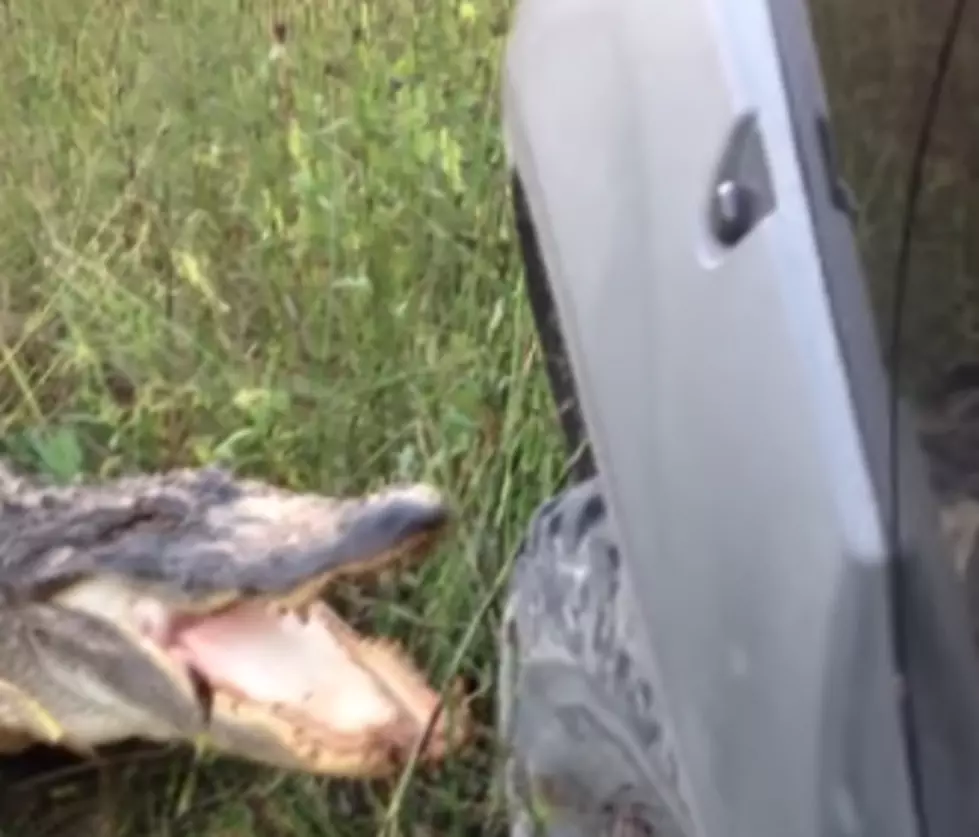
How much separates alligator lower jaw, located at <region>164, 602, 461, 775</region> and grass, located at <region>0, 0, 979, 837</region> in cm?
10

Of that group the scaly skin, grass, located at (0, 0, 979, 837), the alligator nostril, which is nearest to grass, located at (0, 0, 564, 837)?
grass, located at (0, 0, 979, 837)

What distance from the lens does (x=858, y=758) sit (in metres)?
1.31

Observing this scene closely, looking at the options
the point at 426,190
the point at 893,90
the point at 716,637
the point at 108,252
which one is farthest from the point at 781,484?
the point at 108,252

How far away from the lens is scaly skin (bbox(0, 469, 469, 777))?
8.77 feet

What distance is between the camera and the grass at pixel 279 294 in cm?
296

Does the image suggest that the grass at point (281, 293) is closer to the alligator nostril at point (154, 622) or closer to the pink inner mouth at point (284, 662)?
the pink inner mouth at point (284, 662)

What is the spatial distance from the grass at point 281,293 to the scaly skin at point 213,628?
0.44ft

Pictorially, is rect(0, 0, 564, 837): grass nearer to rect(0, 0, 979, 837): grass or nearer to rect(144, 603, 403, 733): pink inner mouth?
rect(0, 0, 979, 837): grass

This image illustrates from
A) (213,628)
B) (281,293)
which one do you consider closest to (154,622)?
(213,628)

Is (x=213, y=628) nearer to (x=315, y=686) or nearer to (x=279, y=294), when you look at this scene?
(x=315, y=686)

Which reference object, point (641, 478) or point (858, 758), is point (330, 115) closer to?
point (641, 478)

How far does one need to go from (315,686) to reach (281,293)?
41.1 inches

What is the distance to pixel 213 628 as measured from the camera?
2.81 m

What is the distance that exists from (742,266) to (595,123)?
0.37 m
